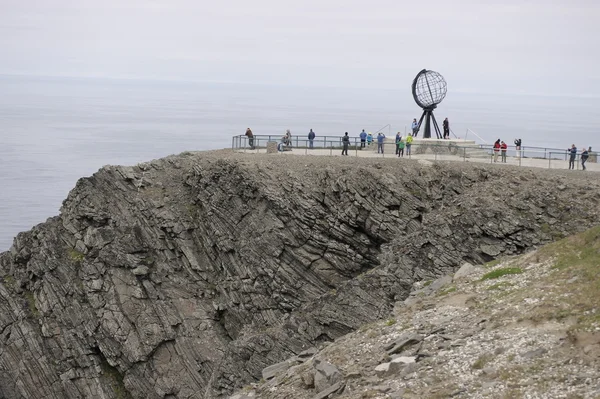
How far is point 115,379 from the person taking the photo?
136ft

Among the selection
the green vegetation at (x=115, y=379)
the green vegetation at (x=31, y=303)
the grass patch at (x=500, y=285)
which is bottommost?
the green vegetation at (x=115, y=379)

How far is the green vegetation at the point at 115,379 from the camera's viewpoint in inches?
1607

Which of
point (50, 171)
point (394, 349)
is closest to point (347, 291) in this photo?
point (394, 349)

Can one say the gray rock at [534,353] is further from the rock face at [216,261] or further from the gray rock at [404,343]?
the rock face at [216,261]

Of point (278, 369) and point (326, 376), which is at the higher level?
point (326, 376)

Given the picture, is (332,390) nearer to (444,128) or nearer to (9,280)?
(9,280)

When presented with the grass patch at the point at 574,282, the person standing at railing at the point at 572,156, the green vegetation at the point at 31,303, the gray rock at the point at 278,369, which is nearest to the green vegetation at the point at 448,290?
the grass patch at the point at 574,282

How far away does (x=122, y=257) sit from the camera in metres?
41.1

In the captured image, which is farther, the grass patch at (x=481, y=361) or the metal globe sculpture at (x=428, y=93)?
the metal globe sculpture at (x=428, y=93)

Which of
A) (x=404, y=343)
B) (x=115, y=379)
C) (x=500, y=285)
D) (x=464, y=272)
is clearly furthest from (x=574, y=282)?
(x=115, y=379)

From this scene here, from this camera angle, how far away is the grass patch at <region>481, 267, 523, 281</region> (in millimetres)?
23100

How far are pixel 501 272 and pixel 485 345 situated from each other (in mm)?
5597

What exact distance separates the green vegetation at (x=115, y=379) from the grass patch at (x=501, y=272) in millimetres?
22866

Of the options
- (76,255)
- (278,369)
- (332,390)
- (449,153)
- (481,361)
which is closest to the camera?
(481,361)
